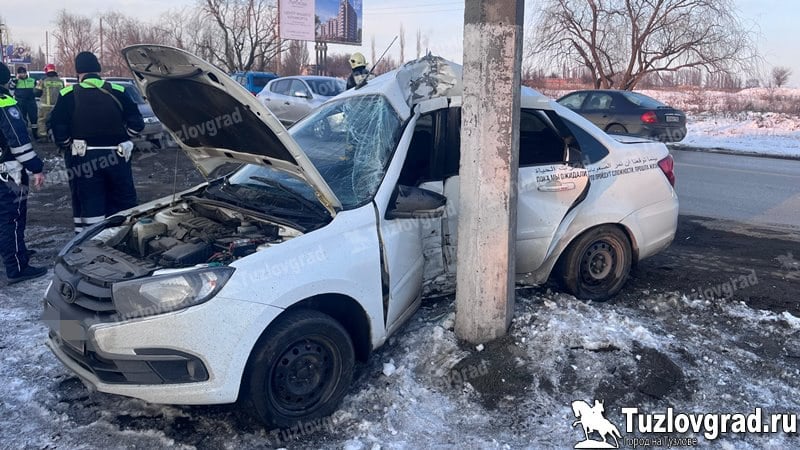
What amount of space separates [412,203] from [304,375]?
115 centimetres

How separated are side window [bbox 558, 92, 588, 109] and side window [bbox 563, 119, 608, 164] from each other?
12.1 meters

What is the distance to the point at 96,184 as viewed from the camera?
5.80m

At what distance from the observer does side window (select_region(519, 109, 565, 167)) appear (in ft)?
14.9

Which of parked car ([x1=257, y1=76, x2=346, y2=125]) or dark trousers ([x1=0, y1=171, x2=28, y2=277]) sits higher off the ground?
parked car ([x1=257, y1=76, x2=346, y2=125])

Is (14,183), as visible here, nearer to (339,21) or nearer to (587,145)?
(587,145)

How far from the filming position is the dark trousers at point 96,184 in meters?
5.75

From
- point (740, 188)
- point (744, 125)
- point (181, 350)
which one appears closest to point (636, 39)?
point (744, 125)

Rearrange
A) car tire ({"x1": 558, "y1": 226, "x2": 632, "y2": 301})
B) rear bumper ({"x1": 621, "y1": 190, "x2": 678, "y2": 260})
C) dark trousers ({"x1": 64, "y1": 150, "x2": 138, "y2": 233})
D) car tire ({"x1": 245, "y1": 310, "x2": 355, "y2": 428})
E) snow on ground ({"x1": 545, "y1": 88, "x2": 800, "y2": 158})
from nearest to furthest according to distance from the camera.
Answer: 1. car tire ({"x1": 245, "y1": 310, "x2": 355, "y2": 428})
2. car tire ({"x1": 558, "y1": 226, "x2": 632, "y2": 301})
3. rear bumper ({"x1": 621, "y1": 190, "x2": 678, "y2": 260})
4. dark trousers ({"x1": 64, "y1": 150, "x2": 138, "y2": 233})
5. snow on ground ({"x1": 545, "y1": 88, "x2": 800, "y2": 158})

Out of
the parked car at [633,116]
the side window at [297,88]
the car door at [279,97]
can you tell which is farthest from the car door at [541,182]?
the car door at [279,97]

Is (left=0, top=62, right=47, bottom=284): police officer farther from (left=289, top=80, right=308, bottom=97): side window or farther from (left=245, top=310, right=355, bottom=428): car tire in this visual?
(left=289, top=80, right=308, bottom=97): side window

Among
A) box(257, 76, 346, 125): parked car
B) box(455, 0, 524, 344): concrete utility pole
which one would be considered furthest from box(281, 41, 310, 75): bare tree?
box(455, 0, 524, 344): concrete utility pole

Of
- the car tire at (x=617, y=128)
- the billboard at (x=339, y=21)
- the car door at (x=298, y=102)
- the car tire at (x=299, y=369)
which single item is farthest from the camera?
the billboard at (x=339, y=21)

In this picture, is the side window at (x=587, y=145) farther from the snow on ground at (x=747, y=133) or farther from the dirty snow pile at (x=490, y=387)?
the snow on ground at (x=747, y=133)

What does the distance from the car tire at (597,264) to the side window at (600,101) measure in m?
11.9
